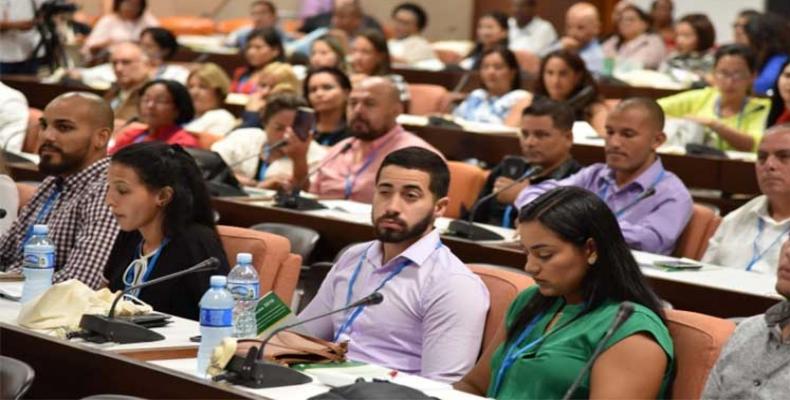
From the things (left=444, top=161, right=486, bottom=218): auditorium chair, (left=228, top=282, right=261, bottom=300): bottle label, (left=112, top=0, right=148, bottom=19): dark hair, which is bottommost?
(left=444, top=161, right=486, bottom=218): auditorium chair

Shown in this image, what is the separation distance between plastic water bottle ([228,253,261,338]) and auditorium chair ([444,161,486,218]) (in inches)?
97.1

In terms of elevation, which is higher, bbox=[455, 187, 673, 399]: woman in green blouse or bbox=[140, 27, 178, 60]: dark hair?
bbox=[140, 27, 178, 60]: dark hair

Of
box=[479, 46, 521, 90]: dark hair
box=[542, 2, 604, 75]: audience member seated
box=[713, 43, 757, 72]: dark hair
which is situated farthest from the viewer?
box=[542, 2, 604, 75]: audience member seated

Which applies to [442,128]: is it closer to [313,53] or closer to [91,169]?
[313,53]

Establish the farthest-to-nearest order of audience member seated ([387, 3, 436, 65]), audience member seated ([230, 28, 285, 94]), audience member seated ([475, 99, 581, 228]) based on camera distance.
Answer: audience member seated ([387, 3, 436, 65]) → audience member seated ([230, 28, 285, 94]) → audience member seated ([475, 99, 581, 228])

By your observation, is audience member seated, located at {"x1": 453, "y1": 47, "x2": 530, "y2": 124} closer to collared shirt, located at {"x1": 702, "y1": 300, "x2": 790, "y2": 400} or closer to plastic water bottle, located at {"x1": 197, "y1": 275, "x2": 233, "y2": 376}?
plastic water bottle, located at {"x1": 197, "y1": 275, "x2": 233, "y2": 376}

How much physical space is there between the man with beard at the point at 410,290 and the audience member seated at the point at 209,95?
430 cm

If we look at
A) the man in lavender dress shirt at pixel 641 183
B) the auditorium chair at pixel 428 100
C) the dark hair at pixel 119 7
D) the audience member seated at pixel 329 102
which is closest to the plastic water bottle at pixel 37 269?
the man in lavender dress shirt at pixel 641 183

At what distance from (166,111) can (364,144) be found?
1162 millimetres

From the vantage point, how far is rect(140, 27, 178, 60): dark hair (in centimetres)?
1047

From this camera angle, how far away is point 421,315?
383cm

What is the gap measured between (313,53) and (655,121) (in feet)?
14.3

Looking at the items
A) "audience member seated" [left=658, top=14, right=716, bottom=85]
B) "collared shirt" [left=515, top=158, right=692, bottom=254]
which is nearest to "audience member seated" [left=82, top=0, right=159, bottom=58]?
"audience member seated" [left=658, top=14, right=716, bottom=85]

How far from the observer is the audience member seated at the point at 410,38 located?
11.9m
